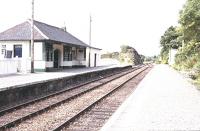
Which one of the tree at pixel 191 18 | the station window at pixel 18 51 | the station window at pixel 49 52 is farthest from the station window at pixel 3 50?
the tree at pixel 191 18

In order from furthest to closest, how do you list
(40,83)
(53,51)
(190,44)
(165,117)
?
(53,51) → (190,44) → (40,83) → (165,117)

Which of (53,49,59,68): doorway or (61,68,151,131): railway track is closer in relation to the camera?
(61,68,151,131): railway track

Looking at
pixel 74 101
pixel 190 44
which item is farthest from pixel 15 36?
pixel 74 101

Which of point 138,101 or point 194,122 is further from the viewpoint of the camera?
point 138,101

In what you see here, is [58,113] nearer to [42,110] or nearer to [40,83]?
[42,110]

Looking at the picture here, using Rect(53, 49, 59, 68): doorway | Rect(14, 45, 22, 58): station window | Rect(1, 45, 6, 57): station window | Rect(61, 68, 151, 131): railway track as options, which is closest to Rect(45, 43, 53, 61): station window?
Rect(14, 45, 22, 58): station window

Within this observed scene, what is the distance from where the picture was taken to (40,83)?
21.0m

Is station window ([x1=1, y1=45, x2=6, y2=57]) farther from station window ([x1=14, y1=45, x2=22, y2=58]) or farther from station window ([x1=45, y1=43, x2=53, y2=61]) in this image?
station window ([x1=45, y1=43, x2=53, y2=61])

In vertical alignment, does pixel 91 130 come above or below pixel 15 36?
below

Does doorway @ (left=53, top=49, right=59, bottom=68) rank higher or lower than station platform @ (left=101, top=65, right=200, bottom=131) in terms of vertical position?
higher

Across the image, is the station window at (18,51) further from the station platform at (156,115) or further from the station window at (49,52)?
the station platform at (156,115)

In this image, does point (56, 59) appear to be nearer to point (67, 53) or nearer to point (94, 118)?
point (67, 53)

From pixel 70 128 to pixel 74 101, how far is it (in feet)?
22.4

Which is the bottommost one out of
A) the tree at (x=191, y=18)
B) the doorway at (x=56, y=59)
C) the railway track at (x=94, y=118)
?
the railway track at (x=94, y=118)
